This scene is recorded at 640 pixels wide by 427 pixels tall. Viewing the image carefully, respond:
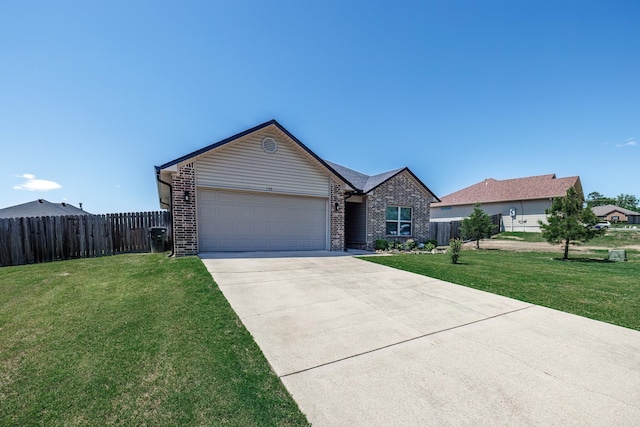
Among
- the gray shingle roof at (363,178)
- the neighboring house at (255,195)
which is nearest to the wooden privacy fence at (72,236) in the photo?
the neighboring house at (255,195)

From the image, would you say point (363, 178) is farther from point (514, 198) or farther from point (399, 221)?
point (514, 198)

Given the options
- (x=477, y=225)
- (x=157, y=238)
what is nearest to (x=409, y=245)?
(x=477, y=225)

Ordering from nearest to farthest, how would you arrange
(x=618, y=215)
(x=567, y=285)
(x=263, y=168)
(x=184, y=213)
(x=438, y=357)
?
1. (x=438, y=357)
2. (x=567, y=285)
3. (x=184, y=213)
4. (x=263, y=168)
5. (x=618, y=215)

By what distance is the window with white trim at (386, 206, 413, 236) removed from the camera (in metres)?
14.8

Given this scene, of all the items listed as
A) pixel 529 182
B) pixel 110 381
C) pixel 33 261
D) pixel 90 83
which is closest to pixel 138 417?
pixel 110 381

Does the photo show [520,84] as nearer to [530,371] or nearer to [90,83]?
[530,371]

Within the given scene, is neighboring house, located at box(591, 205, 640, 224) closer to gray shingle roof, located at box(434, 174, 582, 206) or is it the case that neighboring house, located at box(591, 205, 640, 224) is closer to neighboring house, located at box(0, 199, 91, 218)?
gray shingle roof, located at box(434, 174, 582, 206)

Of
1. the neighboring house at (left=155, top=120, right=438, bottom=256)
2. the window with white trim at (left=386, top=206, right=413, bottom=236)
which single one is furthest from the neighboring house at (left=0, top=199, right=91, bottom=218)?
the window with white trim at (left=386, top=206, right=413, bottom=236)

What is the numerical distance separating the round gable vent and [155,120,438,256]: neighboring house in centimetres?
4

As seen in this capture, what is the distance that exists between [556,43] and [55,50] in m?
15.4

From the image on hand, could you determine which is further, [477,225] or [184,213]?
[477,225]

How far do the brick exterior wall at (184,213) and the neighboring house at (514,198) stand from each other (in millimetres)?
25809

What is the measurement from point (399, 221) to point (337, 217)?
5559mm

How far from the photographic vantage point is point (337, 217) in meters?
11.2
